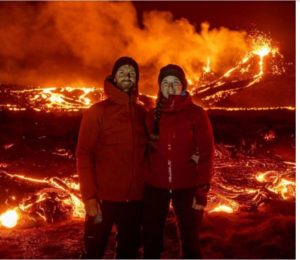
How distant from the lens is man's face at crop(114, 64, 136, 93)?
12.8 ft

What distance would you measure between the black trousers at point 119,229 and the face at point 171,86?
3.65 ft

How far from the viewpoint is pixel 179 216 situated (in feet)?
12.6

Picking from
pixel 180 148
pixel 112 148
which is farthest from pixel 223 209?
pixel 112 148

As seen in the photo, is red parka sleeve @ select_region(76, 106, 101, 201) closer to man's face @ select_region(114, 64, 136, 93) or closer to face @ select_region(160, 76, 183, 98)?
man's face @ select_region(114, 64, 136, 93)

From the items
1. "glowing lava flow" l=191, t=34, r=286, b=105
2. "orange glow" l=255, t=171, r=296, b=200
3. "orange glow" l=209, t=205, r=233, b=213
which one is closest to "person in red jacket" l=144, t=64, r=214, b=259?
"orange glow" l=209, t=205, r=233, b=213

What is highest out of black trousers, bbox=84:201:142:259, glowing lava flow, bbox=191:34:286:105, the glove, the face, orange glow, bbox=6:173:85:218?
glowing lava flow, bbox=191:34:286:105

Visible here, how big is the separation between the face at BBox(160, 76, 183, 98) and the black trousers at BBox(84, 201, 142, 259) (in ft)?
3.65

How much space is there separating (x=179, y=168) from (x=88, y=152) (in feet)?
2.85

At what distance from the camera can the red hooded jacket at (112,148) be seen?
374 centimetres

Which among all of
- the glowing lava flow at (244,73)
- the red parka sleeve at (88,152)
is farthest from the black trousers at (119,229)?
the glowing lava flow at (244,73)

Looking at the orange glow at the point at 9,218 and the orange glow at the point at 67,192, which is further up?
the orange glow at the point at 67,192

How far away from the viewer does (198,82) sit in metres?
20.5

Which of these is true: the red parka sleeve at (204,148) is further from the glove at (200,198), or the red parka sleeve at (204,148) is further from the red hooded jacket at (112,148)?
the red hooded jacket at (112,148)

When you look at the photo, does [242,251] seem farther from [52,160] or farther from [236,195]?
[52,160]
